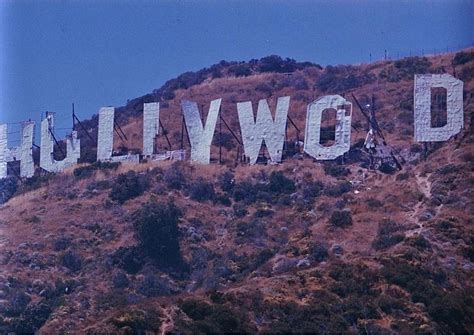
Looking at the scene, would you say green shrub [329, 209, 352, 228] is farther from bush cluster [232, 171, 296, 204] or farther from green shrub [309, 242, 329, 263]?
bush cluster [232, 171, 296, 204]

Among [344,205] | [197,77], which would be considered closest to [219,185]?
[344,205]

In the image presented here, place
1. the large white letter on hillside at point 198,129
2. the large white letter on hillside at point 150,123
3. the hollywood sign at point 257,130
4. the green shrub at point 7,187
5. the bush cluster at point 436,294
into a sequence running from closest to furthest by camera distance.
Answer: the bush cluster at point 436,294, the hollywood sign at point 257,130, the large white letter on hillside at point 198,129, the large white letter on hillside at point 150,123, the green shrub at point 7,187

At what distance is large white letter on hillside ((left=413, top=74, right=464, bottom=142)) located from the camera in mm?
51469

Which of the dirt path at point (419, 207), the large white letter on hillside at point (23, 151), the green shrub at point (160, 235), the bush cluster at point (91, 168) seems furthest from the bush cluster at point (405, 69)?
the large white letter on hillside at point (23, 151)

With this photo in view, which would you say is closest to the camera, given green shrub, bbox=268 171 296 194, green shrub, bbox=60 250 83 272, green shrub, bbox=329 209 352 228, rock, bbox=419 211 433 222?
rock, bbox=419 211 433 222

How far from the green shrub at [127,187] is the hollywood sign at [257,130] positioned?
1.88m

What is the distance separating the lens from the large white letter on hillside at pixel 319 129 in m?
54.7

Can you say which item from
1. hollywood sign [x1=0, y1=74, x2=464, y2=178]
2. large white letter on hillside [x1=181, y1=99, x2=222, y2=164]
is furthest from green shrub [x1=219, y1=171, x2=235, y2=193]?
hollywood sign [x1=0, y1=74, x2=464, y2=178]

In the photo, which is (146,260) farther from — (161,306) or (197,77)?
(197,77)

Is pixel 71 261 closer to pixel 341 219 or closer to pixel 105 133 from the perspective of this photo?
pixel 105 133

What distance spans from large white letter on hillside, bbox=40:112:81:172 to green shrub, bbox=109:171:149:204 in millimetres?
3955

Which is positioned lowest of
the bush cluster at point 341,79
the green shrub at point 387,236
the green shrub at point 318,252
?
the green shrub at point 318,252

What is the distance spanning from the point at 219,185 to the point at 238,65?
29.9 m

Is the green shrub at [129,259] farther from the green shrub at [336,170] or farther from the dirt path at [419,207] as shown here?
the dirt path at [419,207]
